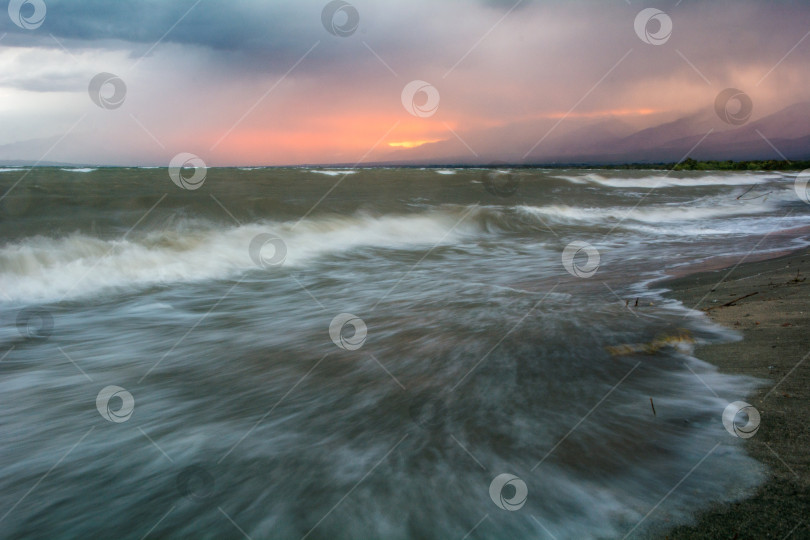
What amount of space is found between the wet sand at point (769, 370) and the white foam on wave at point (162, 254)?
7964 mm

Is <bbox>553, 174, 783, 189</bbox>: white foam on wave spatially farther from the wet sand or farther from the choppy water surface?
the wet sand

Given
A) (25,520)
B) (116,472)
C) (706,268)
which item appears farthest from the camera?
(706,268)

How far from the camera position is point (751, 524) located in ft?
6.64

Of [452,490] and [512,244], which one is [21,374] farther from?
[512,244]

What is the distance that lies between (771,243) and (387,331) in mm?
9106

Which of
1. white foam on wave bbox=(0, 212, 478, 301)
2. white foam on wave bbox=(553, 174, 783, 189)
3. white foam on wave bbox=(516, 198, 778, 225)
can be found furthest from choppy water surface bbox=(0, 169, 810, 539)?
white foam on wave bbox=(553, 174, 783, 189)

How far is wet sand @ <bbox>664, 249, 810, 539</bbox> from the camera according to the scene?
205 cm

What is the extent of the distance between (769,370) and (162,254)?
10238 mm

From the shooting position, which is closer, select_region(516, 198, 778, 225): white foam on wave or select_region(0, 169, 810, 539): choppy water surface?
select_region(0, 169, 810, 539): choppy water surface

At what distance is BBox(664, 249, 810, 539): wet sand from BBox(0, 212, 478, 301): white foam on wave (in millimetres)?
7964

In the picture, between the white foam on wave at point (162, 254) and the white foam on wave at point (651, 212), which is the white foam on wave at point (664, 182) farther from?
the white foam on wave at point (162, 254)

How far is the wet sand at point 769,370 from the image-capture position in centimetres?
205

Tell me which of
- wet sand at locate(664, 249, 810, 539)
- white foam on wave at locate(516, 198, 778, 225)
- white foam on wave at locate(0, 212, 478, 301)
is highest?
white foam on wave at locate(516, 198, 778, 225)

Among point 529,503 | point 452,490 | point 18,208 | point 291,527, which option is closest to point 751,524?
point 529,503
